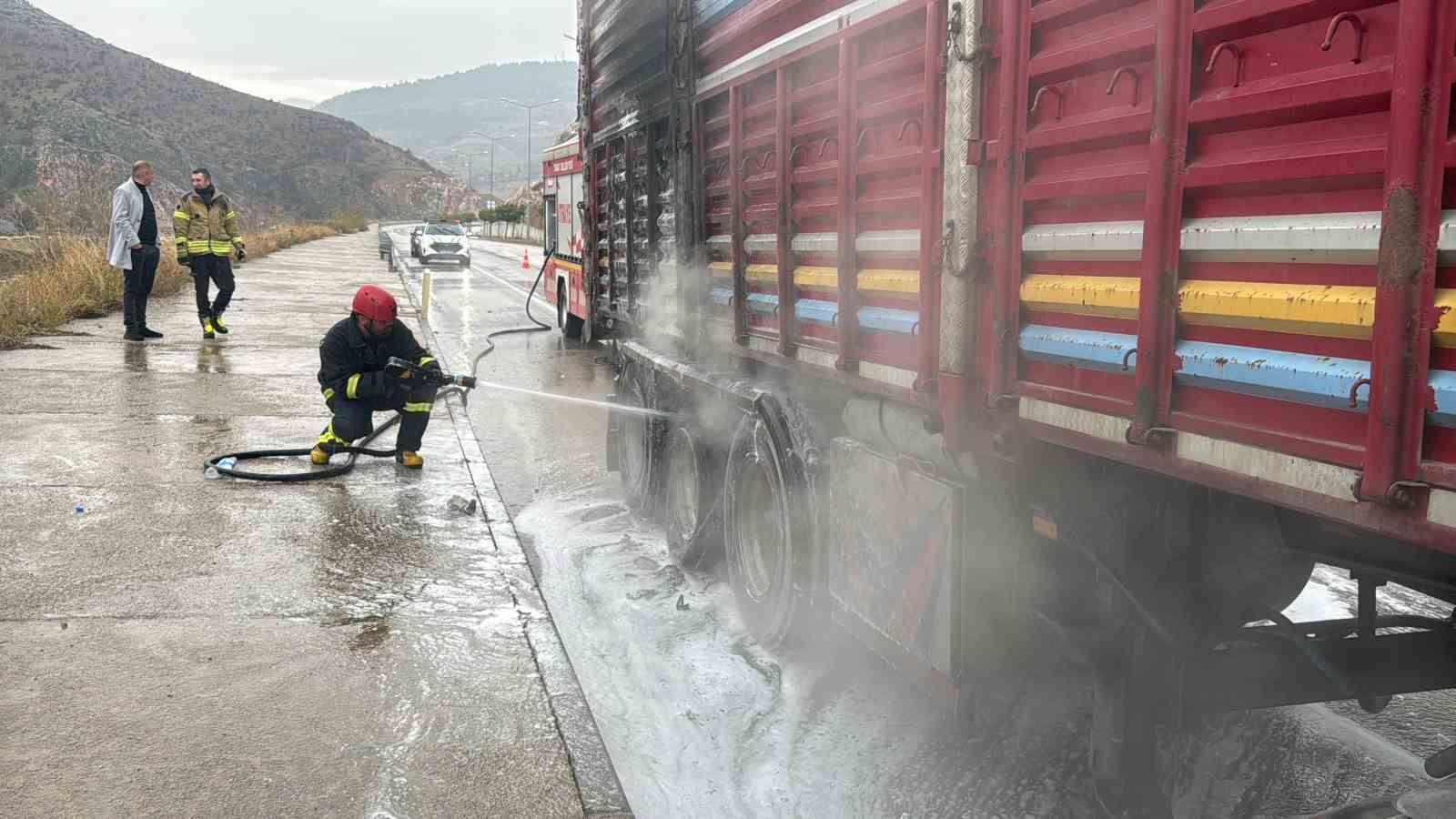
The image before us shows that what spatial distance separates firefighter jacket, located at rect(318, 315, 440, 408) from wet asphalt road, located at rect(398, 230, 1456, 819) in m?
2.36

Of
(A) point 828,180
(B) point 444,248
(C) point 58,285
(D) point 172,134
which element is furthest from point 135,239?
(D) point 172,134

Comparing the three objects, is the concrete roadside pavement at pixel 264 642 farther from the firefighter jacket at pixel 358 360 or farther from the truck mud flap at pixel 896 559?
the truck mud flap at pixel 896 559

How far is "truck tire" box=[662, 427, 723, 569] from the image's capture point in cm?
550

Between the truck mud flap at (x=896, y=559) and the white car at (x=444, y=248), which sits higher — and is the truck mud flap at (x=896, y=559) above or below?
below

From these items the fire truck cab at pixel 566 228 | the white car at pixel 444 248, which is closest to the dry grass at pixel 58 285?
the fire truck cab at pixel 566 228

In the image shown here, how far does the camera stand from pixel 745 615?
4.95 meters

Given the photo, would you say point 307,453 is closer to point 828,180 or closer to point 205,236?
point 828,180

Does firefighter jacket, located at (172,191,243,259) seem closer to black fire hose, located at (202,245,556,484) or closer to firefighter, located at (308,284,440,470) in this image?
black fire hose, located at (202,245,556,484)

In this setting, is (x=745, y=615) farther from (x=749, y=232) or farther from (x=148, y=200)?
(x=148, y=200)

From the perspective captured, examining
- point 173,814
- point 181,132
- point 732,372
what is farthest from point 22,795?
point 181,132

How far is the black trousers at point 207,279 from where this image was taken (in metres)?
12.7

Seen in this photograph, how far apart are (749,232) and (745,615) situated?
1.64 metres

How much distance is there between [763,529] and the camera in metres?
4.86

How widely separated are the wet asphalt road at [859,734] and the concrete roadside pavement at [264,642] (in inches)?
9.9
